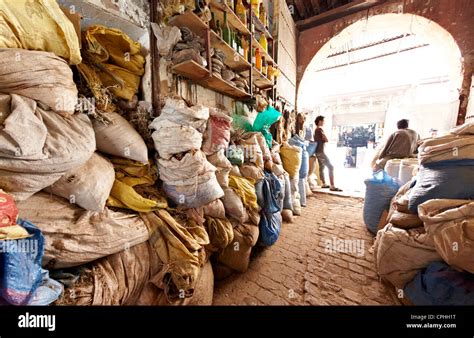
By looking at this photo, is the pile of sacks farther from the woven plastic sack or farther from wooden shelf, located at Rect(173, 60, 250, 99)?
wooden shelf, located at Rect(173, 60, 250, 99)

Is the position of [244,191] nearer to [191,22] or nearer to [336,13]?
[191,22]

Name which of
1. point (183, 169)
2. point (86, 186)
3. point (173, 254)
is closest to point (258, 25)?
point (183, 169)

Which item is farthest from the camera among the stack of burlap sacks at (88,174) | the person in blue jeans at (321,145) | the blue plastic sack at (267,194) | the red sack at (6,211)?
the person in blue jeans at (321,145)

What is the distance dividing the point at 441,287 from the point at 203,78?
2.30m

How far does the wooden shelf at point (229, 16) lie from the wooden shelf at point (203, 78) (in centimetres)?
70

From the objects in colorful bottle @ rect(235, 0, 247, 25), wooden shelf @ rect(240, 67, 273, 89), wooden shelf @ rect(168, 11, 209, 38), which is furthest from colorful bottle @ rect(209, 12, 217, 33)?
wooden shelf @ rect(240, 67, 273, 89)

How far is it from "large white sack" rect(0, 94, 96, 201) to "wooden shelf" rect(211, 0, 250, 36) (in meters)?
1.84

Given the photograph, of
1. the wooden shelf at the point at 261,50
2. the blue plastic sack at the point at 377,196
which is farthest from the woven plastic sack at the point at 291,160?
the wooden shelf at the point at 261,50

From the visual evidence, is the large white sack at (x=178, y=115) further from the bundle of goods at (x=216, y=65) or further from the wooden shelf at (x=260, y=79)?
the wooden shelf at (x=260, y=79)

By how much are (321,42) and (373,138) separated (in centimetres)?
733

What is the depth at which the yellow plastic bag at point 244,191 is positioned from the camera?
177 centimetres

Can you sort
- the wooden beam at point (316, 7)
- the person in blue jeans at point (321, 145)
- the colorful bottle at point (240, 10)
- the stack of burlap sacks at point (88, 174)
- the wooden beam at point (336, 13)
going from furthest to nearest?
the person in blue jeans at point (321, 145)
the wooden beam at point (316, 7)
the wooden beam at point (336, 13)
the colorful bottle at point (240, 10)
the stack of burlap sacks at point (88, 174)
